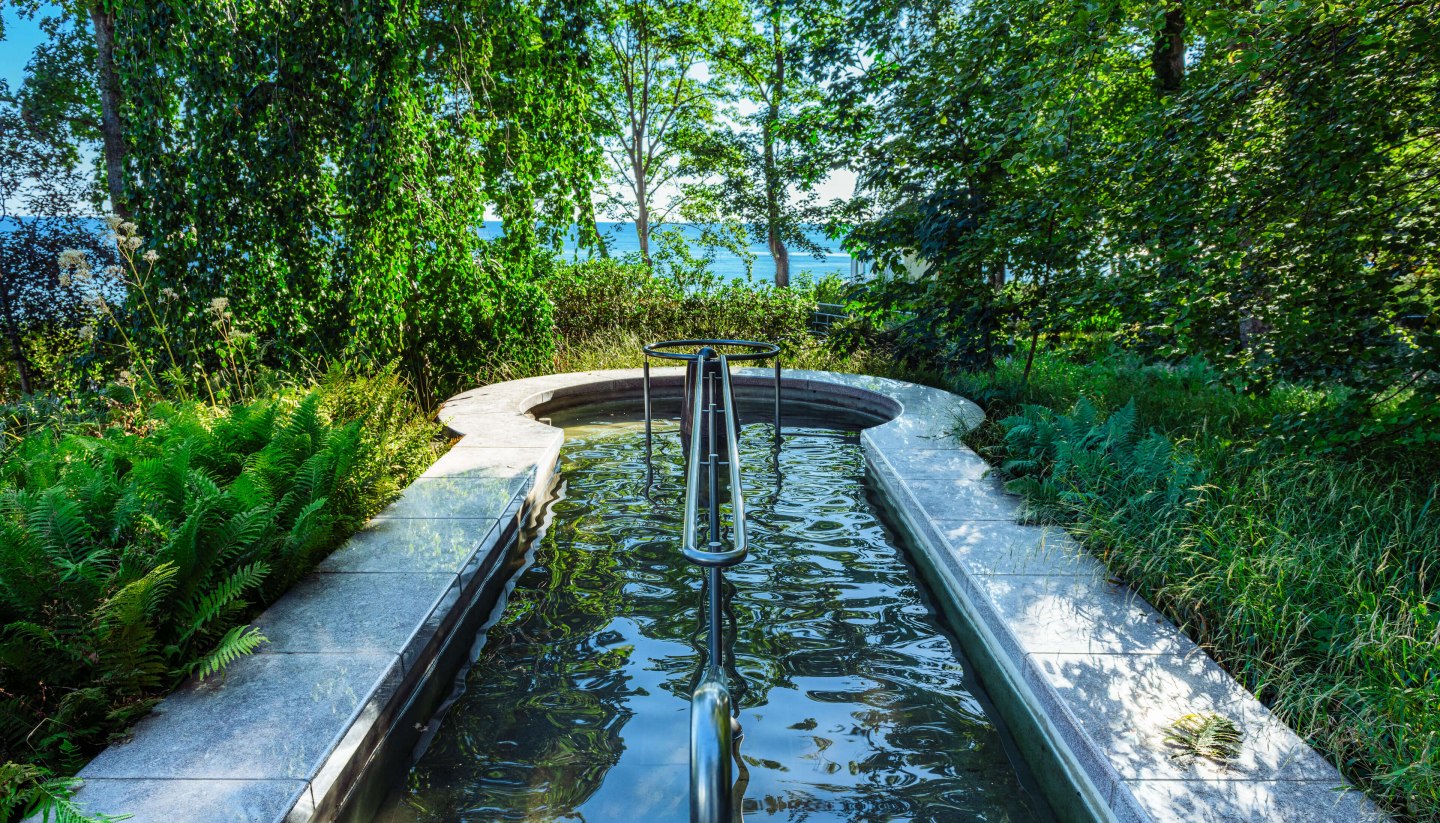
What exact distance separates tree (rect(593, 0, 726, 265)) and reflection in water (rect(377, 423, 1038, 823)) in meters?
15.2

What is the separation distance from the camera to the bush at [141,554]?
8.54 feet

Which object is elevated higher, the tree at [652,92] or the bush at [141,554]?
the tree at [652,92]

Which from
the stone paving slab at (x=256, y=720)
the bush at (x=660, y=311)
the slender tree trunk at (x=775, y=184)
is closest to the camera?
the stone paving slab at (x=256, y=720)

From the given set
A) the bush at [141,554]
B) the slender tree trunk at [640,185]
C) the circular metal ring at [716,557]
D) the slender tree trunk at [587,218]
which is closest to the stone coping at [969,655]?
the bush at [141,554]

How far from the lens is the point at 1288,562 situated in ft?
10.9

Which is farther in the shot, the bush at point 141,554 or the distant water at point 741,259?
the distant water at point 741,259

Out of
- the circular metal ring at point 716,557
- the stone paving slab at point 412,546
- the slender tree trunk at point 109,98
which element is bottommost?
the stone paving slab at point 412,546

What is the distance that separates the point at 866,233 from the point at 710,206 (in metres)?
15.1

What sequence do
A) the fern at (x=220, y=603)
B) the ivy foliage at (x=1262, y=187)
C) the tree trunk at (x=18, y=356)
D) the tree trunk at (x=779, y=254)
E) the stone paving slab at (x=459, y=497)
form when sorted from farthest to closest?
the tree trunk at (x=779, y=254) → the tree trunk at (x=18, y=356) → the stone paving slab at (x=459, y=497) → the ivy foliage at (x=1262, y=187) → the fern at (x=220, y=603)

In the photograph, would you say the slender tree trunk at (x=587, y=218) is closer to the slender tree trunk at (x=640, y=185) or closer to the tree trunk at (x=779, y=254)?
the tree trunk at (x=779, y=254)

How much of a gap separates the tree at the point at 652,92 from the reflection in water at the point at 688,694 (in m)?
15.2

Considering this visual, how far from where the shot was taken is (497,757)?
2.97 m

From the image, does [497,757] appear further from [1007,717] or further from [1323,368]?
[1323,368]

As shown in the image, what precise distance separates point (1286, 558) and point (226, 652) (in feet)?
15.1
